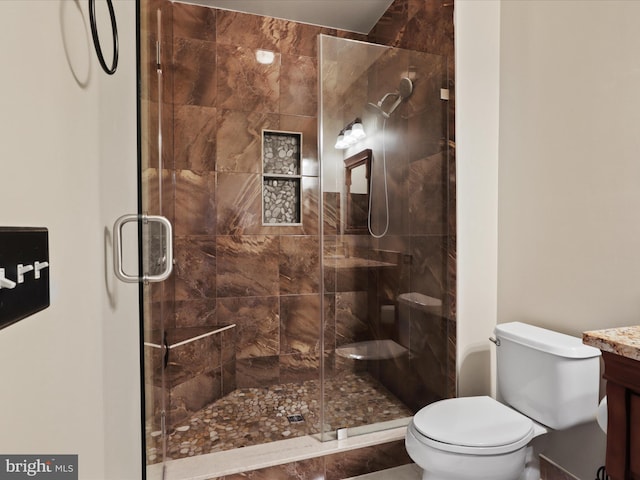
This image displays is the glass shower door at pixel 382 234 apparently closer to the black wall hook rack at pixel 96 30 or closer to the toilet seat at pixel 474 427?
the toilet seat at pixel 474 427

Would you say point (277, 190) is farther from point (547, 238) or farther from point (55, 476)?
point (55, 476)

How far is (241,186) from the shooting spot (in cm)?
272

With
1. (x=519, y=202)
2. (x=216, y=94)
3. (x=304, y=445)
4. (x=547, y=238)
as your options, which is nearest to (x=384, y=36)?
(x=216, y=94)

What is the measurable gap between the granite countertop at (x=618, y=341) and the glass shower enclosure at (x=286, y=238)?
3.48 ft

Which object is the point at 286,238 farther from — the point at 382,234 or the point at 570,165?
the point at 570,165

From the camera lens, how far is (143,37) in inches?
52.4

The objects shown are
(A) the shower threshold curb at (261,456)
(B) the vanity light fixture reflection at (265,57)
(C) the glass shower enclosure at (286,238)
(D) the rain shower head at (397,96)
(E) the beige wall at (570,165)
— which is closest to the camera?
(E) the beige wall at (570,165)

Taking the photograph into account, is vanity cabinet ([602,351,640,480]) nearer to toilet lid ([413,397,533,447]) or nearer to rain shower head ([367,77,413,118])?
toilet lid ([413,397,533,447])

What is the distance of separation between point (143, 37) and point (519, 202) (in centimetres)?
187

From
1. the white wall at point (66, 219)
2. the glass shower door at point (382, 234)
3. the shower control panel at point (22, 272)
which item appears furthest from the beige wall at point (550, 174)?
the shower control panel at point (22, 272)

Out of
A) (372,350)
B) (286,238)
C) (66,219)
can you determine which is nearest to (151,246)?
(66,219)

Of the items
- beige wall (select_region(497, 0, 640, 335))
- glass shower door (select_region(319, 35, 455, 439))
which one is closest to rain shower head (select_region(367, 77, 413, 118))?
glass shower door (select_region(319, 35, 455, 439))

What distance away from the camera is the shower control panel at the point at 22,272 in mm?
453

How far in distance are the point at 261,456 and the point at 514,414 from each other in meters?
1.15
